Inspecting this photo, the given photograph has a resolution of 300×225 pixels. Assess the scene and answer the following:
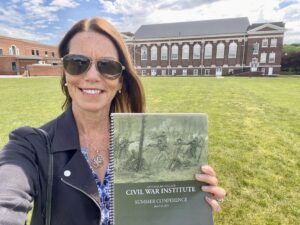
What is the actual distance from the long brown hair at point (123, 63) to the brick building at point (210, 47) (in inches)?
2118

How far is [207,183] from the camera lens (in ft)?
3.98

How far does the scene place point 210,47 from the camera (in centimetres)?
6209

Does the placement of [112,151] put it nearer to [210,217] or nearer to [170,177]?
[170,177]

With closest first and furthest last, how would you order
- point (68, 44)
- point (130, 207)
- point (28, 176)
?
1. point (130, 207)
2. point (28, 176)
3. point (68, 44)

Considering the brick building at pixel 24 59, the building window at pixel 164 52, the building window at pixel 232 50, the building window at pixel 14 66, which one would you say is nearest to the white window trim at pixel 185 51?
the building window at pixel 164 52

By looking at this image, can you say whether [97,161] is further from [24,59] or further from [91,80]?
[24,59]

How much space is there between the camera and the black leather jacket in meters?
1.28

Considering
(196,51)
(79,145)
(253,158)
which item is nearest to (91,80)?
(79,145)

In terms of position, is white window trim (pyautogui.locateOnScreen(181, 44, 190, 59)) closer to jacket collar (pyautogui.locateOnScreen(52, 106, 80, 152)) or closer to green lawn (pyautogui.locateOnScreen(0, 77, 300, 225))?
green lawn (pyautogui.locateOnScreen(0, 77, 300, 225))

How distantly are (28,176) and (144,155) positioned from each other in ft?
2.06

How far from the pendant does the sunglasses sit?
0.56m

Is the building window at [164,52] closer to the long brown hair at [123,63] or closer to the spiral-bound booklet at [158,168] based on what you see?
the long brown hair at [123,63]

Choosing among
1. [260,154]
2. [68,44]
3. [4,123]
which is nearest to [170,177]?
[68,44]

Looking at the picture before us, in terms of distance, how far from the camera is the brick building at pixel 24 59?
4669 centimetres
